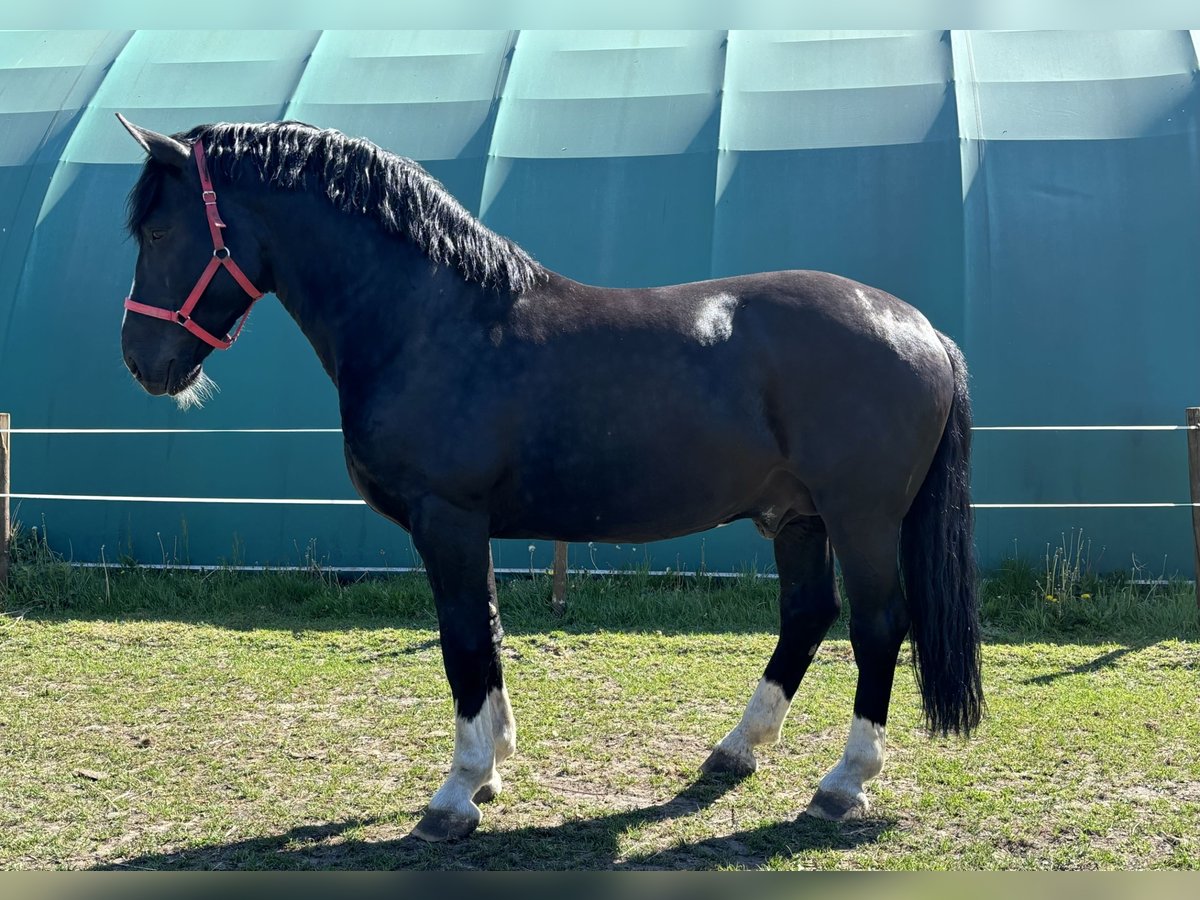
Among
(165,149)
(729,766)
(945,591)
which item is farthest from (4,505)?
(945,591)

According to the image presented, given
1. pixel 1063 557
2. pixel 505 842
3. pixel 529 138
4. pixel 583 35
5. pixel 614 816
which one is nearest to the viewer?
pixel 505 842

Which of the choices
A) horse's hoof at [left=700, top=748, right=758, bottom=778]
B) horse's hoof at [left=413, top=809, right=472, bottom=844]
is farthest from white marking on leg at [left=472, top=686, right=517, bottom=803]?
horse's hoof at [left=700, top=748, right=758, bottom=778]

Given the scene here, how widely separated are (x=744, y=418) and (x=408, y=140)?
21.5 ft

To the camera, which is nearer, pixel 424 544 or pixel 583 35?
pixel 424 544

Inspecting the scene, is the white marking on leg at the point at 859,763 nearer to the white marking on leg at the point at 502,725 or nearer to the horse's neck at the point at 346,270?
the white marking on leg at the point at 502,725

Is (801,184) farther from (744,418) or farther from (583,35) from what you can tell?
(744,418)

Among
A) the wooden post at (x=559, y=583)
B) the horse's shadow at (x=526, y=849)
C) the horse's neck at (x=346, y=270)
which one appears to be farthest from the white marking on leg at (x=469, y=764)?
the wooden post at (x=559, y=583)

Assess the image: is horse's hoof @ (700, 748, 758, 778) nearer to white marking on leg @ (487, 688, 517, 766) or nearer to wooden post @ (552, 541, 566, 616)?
white marking on leg @ (487, 688, 517, 766)

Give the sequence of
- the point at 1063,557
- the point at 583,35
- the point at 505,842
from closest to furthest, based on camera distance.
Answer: the point at 505,842, the point at 1063,557, the point at 583,35

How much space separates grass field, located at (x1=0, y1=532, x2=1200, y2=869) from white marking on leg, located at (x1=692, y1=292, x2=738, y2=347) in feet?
5.67

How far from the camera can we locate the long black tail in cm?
364

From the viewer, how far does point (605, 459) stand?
3.47 metres

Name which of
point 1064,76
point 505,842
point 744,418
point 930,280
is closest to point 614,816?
point 505,842

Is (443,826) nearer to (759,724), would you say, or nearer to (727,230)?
(759,724)
